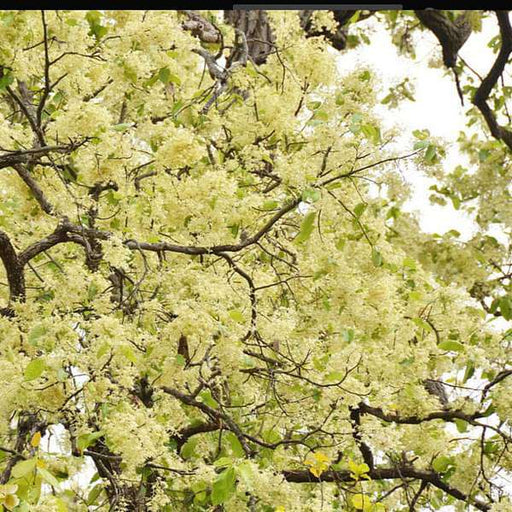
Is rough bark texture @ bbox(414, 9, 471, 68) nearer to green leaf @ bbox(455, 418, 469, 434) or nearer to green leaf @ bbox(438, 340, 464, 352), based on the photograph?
green leaf @ bbox(438, 340, 464, 352)

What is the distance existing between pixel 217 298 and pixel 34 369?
57 centimetres

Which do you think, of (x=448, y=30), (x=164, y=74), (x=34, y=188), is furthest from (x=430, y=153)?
(x=34, y=188)

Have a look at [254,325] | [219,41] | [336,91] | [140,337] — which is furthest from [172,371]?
[219,41]

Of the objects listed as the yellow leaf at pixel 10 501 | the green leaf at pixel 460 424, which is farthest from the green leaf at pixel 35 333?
the green leaf at pixel 460 424

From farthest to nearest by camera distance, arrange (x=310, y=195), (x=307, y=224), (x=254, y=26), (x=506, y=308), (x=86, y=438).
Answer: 1. (x=254, y=26)
2. (x=506, y=308)
3. (x=307, y=224)
4. (x=310, y=195)
5. (x=86, y=438)

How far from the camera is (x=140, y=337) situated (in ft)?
7.69

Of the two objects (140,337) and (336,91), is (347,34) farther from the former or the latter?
(140,337)

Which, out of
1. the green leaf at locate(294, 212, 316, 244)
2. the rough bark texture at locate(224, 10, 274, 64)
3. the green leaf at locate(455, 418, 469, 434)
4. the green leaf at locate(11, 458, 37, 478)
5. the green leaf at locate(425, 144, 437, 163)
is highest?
the rough bark texture at locate(224, 10, 274, 64)

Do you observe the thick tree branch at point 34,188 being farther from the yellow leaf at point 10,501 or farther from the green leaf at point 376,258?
the yellow leaf at point 10,501

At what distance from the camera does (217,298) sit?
2.40m

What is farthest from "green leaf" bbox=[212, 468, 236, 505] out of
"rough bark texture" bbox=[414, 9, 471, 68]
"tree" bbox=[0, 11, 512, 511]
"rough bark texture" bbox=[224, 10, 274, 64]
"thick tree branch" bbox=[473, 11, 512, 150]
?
"rough bark texture" bbox=[224, 10, 274, 64]

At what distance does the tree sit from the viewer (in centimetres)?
231

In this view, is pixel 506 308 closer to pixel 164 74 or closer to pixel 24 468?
pixel 164 74

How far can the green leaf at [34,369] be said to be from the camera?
6.64 ft
